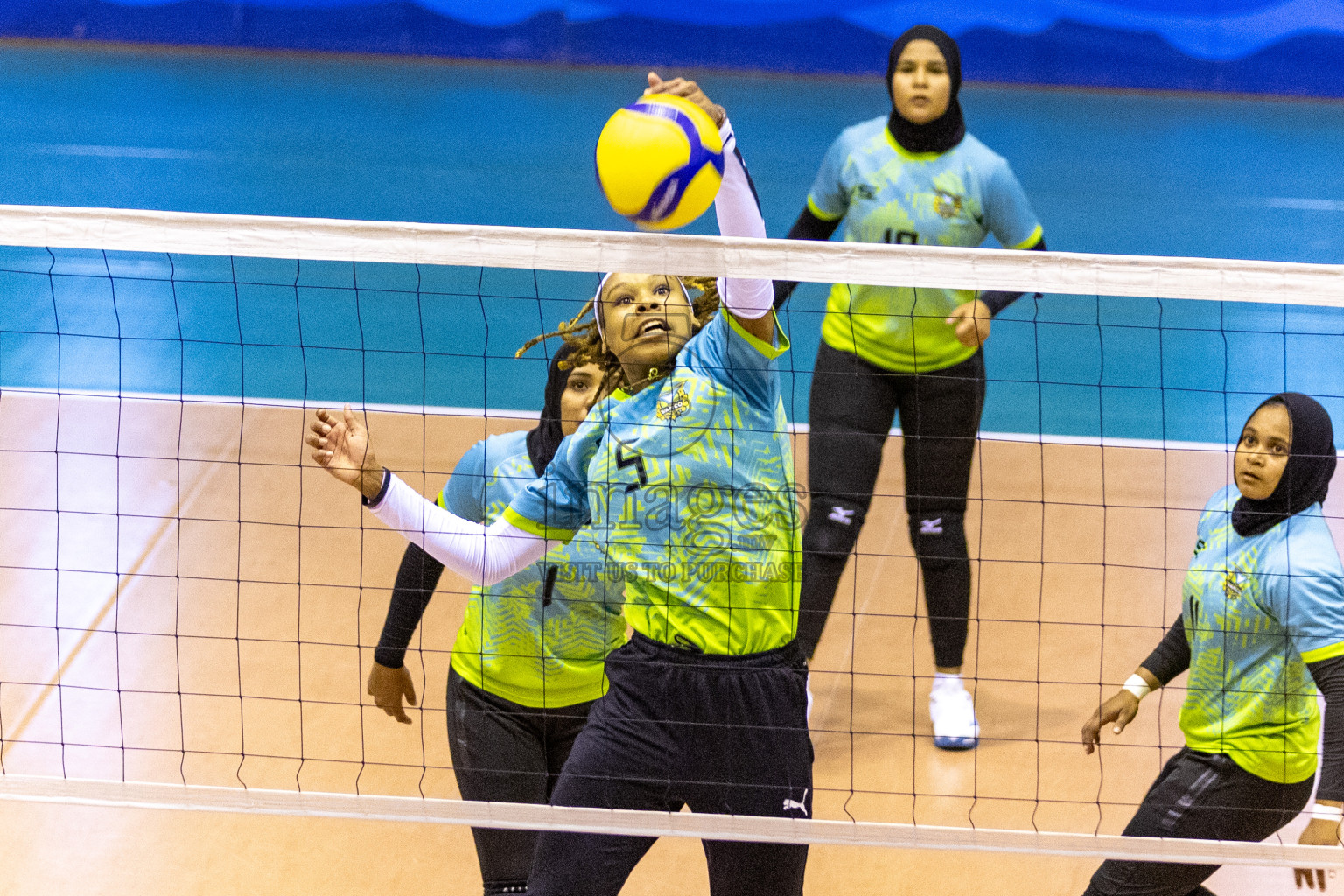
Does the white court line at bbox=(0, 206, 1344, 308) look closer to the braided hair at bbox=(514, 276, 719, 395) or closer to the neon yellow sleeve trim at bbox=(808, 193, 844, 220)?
the braided hair at bbox=(514, 276, 719, 395)

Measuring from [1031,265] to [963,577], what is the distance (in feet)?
5.92

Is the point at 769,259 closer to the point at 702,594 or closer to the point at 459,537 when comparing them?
the point at 702,594

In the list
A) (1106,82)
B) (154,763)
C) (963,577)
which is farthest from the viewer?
(1106,82)

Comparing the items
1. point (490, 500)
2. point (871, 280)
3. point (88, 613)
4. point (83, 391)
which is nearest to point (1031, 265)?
point (871, 280)

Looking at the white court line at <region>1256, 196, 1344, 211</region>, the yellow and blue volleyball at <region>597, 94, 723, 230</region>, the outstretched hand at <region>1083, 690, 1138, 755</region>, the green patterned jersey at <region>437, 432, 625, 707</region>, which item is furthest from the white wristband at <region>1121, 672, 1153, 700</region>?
the white court line at <region>1256, 196, 1344, 211</region>

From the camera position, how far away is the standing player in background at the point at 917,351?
4.35 metres

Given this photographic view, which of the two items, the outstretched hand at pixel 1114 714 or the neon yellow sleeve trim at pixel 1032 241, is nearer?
the outstretched hand at pixel 1114 714

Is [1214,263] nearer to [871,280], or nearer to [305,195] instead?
[871,280]

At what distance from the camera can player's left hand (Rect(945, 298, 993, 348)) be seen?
13.6ft

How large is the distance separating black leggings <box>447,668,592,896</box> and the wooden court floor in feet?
2.04

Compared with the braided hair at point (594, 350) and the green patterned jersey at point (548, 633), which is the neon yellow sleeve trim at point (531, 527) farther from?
the braided hair at point (594, 350)

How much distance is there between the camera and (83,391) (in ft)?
22.4

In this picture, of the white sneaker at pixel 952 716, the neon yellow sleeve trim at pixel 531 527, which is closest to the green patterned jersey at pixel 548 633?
the neon yellow sleeve trim at pixel 531 527

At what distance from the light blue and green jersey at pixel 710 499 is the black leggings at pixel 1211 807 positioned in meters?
0.90
